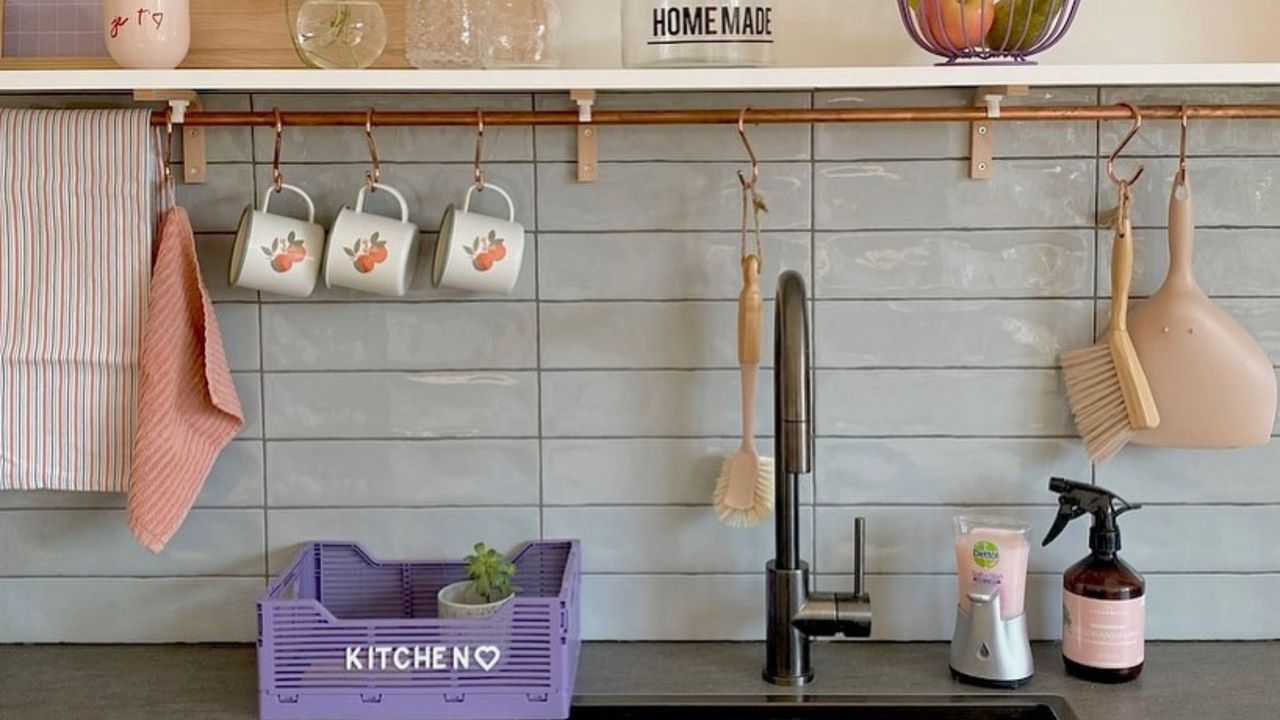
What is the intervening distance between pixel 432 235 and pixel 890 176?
1.70ft

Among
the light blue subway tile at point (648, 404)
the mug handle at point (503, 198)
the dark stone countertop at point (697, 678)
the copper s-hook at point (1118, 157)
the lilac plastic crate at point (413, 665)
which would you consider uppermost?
the copper s-hook at point (1118, 157)

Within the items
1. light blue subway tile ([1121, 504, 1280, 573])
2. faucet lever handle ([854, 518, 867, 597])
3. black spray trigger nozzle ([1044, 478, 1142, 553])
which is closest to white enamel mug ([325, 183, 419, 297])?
faucet lever handle ([854, 518, 867, 597])

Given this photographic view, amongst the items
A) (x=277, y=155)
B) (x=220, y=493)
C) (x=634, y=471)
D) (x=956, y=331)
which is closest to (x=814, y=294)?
(x=956, y=331)

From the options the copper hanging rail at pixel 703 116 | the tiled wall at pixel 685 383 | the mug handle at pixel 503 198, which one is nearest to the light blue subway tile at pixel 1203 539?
the tiled wall at pixel 685 383

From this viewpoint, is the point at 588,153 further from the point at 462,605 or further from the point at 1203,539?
the point at 1203,539

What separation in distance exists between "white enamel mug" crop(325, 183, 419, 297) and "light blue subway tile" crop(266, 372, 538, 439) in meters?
0.15

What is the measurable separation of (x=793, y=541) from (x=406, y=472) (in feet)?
1.50

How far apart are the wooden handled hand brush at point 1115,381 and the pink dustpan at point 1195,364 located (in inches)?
0.9

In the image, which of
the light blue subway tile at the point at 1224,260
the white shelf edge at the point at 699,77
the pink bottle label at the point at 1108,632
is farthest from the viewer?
the light blue subway tile at the point at 1224,260

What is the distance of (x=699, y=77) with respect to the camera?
146cm

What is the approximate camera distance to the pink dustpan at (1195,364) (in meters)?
1.63

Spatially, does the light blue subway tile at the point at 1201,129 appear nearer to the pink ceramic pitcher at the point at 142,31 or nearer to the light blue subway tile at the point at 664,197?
the light blue subway tile at the point at 664,197

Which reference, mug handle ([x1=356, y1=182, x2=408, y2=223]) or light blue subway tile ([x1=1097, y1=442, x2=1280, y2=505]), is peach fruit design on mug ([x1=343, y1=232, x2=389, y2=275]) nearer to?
mug handle ([x1=356, y1=182, x2=408, y2=223])

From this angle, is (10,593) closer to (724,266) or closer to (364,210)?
(364,210)
